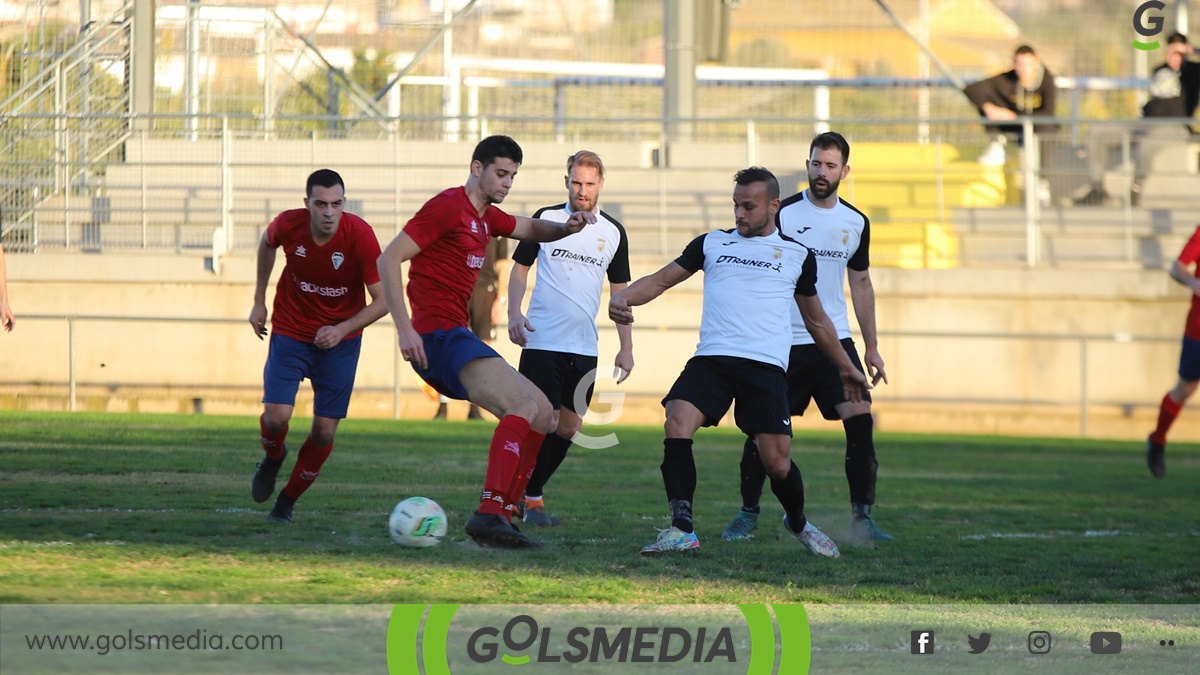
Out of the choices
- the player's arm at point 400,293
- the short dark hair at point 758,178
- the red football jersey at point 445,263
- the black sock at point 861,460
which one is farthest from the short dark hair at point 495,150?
the black sock at point 861,460

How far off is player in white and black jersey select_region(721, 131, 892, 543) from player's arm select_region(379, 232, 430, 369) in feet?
7.33

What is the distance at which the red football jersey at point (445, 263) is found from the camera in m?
6.85

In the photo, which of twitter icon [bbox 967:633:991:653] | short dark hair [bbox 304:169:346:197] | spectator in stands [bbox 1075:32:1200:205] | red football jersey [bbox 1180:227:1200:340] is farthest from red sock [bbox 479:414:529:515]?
spectator in stands [bbox 1075:32:1200:205]

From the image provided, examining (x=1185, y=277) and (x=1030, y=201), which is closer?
(x=1185, y=277)

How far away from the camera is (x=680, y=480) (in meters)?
6.85

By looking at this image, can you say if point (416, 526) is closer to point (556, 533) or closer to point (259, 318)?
point (556, 533)

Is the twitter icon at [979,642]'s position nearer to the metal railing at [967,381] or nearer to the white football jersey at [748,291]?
the white football jersey at [748,291]

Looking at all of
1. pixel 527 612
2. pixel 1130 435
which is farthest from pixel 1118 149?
pixel 527 612

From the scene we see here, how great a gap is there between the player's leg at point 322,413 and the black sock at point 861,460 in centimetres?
274

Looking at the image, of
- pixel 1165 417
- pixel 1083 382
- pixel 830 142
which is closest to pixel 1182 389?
pixel 1165 417

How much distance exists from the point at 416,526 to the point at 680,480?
4.17 feet

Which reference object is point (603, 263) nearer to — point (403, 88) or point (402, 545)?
point (402, 545)

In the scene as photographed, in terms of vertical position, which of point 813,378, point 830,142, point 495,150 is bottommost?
point 813,378

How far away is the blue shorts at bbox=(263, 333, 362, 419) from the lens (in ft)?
24.8
